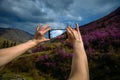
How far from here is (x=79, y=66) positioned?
160 centimetres

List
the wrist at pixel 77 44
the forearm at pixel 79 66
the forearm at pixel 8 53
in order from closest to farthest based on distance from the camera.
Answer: the forearm at pixel 79 66, the forearm at pixel 8 53, the wrist at pixel 77 44

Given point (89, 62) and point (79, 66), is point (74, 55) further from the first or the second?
point (89, 62)

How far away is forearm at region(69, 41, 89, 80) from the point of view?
154cm

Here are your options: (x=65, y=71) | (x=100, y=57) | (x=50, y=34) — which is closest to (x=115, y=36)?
(x=100, y=57)

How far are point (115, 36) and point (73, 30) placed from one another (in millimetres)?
21911

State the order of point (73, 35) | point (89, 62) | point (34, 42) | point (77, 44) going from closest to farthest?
1. point (77, 44)
2. point (73, 35)
3. point (34, 42)
4. point (89, 62)

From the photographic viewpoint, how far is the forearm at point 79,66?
1545 millimetres

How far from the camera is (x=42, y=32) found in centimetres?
236

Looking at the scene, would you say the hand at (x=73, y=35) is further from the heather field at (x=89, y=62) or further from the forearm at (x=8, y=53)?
the heather field at (x=89, y=62)

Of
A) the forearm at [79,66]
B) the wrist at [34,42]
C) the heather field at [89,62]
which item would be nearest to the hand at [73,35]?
the forearm at [79,66]

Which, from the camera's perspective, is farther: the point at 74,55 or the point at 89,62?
the point at 89,62

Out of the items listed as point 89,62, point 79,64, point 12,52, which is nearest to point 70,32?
point 79,64

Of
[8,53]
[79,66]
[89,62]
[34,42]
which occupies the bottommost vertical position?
[89,62]

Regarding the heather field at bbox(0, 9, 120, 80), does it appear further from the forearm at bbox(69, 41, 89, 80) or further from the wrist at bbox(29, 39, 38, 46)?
the forearm at bbox(69, 41, 89, 80)
